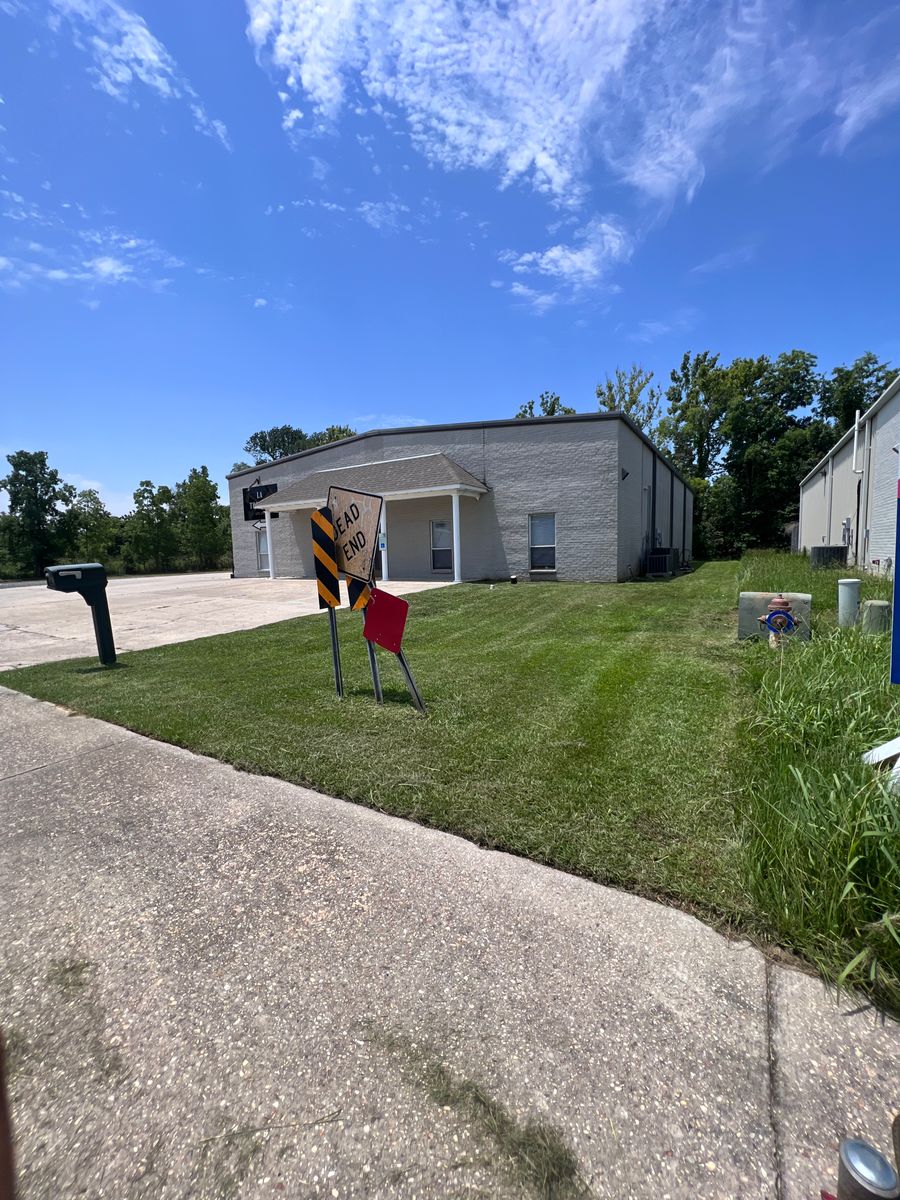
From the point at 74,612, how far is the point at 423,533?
32.4ft

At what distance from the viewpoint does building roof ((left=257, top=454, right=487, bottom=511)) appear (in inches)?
661

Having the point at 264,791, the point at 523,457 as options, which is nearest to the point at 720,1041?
the point at 264,791

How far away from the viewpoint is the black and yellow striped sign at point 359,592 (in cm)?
502

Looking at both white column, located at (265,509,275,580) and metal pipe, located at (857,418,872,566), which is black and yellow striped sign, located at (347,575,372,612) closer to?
metal pipe, located at (857,418,872,566)

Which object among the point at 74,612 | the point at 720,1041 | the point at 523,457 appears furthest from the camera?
the point at 523,457

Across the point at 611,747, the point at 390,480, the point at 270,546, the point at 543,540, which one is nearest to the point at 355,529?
the point at 611,747

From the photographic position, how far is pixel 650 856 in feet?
8.67

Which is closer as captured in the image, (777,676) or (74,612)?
(777,676)

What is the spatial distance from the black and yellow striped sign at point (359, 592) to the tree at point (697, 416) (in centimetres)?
3806

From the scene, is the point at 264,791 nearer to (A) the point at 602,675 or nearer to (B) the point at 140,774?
(B) the point at 140,774

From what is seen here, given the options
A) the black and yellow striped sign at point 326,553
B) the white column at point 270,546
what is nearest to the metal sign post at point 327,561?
the black and yellow striped sign at point 326,553

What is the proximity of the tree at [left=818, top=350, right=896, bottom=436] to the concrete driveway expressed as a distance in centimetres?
3283

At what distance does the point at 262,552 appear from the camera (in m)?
25.2

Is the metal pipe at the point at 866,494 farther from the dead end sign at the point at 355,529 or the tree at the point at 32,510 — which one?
the tree at the point at 32,510
